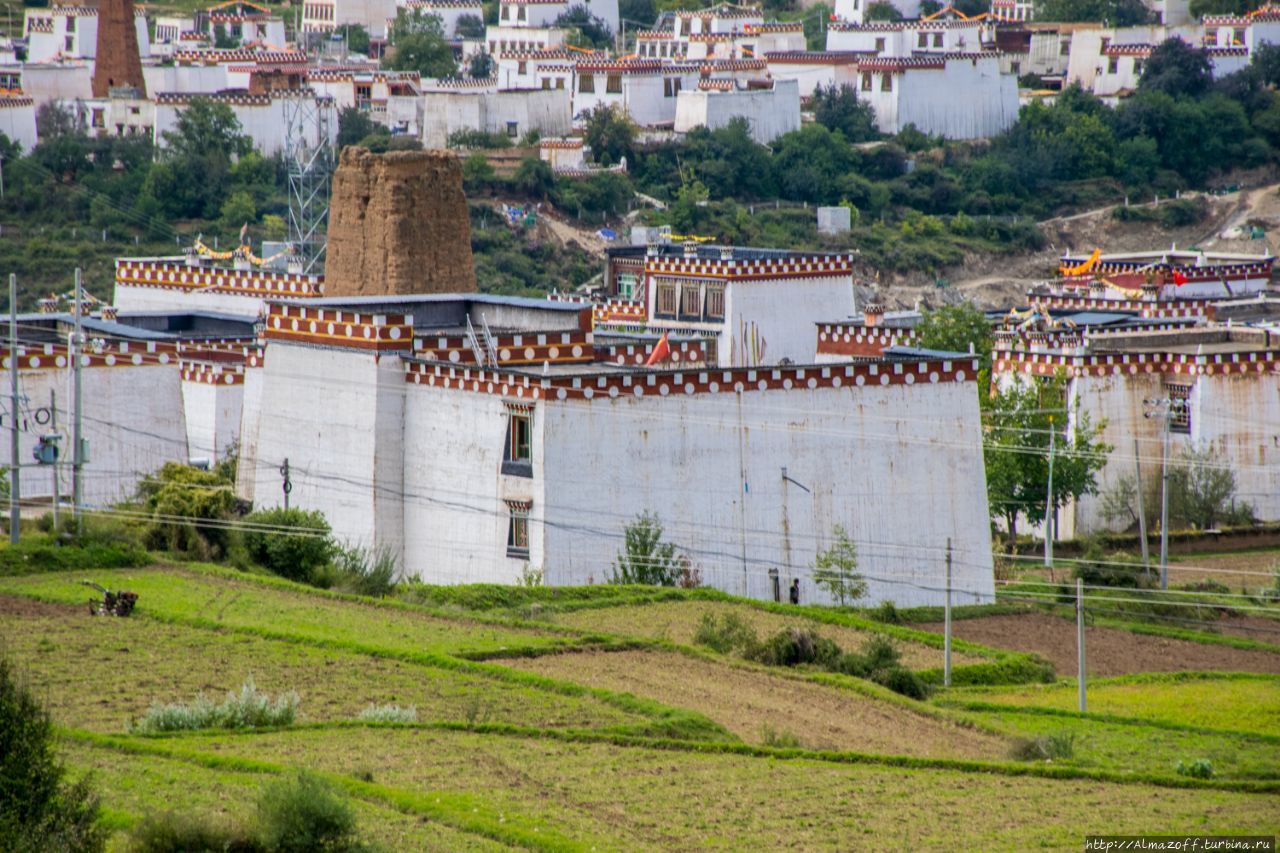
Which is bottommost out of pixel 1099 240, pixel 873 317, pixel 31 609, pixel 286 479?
pixel 31 609

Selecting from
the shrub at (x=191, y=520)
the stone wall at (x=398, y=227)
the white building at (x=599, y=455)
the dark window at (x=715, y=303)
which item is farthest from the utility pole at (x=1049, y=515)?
the shrub at (x=191, y=520)

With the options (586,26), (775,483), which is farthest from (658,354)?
(586,26)

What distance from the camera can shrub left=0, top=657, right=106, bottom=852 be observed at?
59.3ft

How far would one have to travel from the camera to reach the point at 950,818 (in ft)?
74.2

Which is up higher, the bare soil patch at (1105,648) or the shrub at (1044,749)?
the shrub at (1044,749)

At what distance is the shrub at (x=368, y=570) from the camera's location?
1356 inches

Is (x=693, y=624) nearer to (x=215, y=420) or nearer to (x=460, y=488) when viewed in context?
(x=460, y=488)

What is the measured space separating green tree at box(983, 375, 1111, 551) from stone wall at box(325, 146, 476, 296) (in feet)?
37.0

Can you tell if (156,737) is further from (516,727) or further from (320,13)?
(320,13)

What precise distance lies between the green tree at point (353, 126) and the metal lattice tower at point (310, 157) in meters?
1.57

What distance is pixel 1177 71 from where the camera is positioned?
371 feet

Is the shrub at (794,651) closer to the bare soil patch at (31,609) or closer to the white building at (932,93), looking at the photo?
the bare soil patch at (31,609)

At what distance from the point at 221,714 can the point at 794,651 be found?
9181 millimetres

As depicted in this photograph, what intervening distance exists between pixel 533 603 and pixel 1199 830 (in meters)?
13.5
